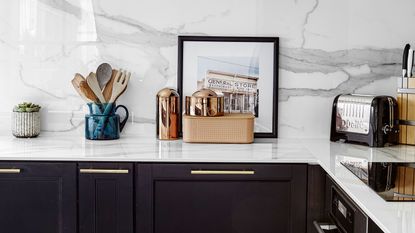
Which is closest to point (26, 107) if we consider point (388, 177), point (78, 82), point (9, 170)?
point (78, 82)

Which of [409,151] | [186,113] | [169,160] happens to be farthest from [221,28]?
[409,151]

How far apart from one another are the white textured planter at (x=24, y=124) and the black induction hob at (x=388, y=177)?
1572 mm

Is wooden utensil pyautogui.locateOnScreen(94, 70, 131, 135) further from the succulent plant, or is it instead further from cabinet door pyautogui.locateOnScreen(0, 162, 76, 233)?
cabinet door pyautogui.locateOnScreen(0, 162, 76, 233)

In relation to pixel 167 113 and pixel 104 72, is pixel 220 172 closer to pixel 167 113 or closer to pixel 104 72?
pixel 167 113

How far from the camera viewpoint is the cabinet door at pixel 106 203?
2.56m

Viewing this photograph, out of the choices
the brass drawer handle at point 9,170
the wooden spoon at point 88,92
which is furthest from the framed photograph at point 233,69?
the brass drawer handle at point 9,170

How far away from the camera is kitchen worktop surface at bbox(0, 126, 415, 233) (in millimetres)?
2547

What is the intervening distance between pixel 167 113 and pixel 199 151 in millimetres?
386

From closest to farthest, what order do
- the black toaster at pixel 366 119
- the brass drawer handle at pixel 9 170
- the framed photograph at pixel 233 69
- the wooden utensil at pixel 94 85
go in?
the brass drawer handle at pixel 9 170
the black toaster at pixel 366 119
the wooden utensil at pixel 94 85
the framed photograph at pixel 233 69

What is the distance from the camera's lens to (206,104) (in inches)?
114

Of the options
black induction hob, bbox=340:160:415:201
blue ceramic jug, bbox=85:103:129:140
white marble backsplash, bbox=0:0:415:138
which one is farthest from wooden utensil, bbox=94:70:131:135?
black induction hob, bbox=340:160:415:201

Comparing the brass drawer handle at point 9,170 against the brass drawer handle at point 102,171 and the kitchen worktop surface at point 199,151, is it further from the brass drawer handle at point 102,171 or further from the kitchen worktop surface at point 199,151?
the brass drawer handle at point 102,171

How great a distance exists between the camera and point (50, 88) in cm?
315

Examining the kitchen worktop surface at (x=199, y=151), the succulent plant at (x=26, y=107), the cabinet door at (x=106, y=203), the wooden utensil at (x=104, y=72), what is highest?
the wooden utensil at (x=104, y=72)
